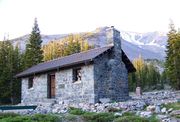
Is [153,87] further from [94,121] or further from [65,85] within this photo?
[94,121]

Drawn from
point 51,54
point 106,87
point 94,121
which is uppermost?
point 51,54

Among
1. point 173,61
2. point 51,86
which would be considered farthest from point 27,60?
point 173,61

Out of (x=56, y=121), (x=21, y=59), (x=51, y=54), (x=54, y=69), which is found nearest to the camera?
(x=56, y=121)

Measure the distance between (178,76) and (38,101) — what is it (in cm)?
2259

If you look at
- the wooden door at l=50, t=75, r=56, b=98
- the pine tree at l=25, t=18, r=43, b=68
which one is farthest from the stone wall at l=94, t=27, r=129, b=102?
the pine tree at l=25, t=18, r=43, b=68

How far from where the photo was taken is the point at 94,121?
1489cm

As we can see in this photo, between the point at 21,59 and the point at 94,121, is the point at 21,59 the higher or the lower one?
the higher one

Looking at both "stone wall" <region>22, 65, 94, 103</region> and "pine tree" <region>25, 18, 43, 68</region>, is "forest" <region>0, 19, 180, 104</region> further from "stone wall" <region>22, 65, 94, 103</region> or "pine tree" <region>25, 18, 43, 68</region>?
"stone wall" <region>22, 65, 94, 103</region>

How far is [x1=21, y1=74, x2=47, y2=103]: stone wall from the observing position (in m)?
27.6

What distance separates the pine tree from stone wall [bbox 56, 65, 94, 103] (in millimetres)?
16556

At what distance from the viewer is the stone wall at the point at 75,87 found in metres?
23.0

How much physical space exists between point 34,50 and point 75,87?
68.8 ft

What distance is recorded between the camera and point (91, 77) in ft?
75.4

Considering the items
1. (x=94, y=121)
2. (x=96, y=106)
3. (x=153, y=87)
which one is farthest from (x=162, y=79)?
(x=94, y=121)
